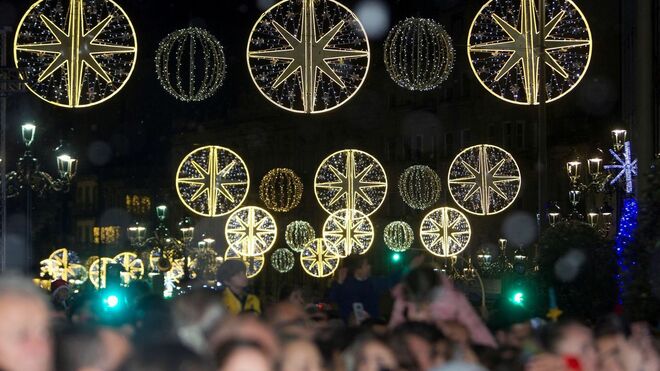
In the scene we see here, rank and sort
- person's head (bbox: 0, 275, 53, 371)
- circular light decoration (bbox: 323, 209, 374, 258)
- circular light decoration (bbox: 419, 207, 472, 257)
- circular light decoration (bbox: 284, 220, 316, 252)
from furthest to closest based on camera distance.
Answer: circular light decoration (bbox: 284, 220, 316, 252)
circular light decoration (bbox: 419, 207, 472, 257)
circular light decoration (bbox: 323, 209, 374, 258)
person's head (bbox: 0, 275, 53, 371)

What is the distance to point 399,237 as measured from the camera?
64.4 metres

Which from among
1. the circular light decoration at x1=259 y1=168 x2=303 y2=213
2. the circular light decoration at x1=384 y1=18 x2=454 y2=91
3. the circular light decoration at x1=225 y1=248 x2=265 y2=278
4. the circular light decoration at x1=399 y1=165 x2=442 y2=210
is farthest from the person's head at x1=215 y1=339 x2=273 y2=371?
the circular light decoration at x1=399 y1=165 x2=442 y2=210

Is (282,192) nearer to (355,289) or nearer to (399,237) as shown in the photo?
(399,237)

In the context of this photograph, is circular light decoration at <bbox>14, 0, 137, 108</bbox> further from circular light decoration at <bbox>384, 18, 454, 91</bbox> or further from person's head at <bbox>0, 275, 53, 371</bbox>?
person's head at <bbox>0, 275, 53, 371</bbox>

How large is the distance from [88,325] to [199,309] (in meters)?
1.96

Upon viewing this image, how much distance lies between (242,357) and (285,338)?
6.77 ft

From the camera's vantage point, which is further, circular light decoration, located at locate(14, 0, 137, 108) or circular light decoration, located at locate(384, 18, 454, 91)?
circular light decoration, located at locate(384, 18, 454, 91)

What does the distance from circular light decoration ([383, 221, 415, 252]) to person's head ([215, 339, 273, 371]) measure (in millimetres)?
54361

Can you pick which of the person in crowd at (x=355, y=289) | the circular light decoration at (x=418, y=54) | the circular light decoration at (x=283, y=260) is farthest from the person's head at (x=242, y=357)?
the circular light decoration at (x=283, y=260)

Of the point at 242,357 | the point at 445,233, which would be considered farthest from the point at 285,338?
the point at 445,233

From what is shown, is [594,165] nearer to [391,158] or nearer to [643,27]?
[643,27]

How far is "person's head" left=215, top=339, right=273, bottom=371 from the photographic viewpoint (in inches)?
210

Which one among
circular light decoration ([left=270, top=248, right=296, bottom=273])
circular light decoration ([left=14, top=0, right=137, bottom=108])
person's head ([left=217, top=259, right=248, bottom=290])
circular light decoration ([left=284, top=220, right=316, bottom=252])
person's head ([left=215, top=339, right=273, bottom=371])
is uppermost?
circular light decoration ([left=14, top=0, right=137, bottom=108])

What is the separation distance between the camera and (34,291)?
553 cm
